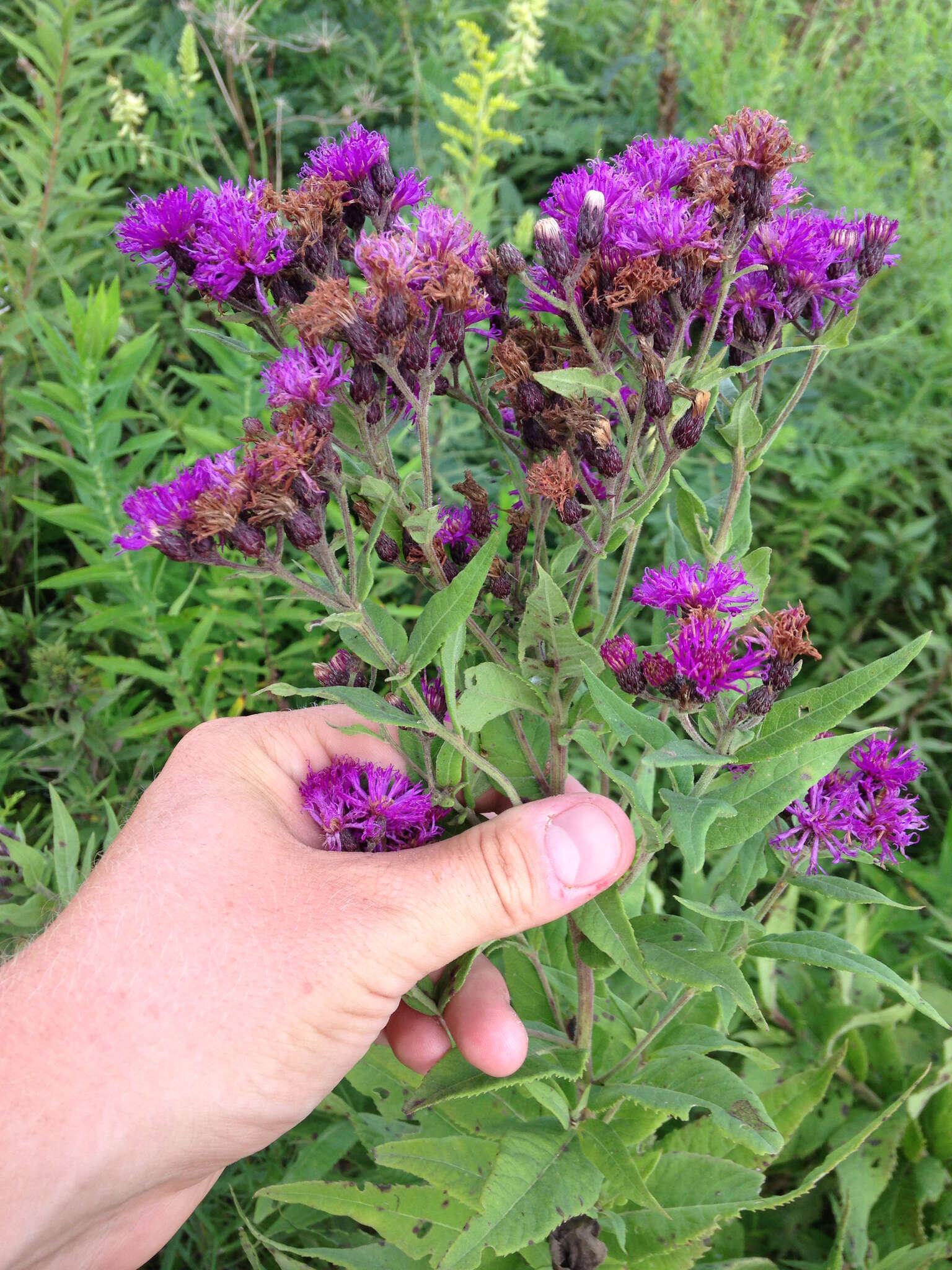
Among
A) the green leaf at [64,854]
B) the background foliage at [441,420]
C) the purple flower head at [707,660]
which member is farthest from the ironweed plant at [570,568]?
the green leaf at [64,854]

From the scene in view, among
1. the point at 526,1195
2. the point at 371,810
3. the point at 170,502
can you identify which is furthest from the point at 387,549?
the point at 526,1195

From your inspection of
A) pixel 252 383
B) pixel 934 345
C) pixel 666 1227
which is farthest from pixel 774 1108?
pixel 934 345

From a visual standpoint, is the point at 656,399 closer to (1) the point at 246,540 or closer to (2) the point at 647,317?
(2) the point at 647,317

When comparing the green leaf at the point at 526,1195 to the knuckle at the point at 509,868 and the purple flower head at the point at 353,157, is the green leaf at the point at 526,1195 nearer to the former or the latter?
the knuckle at the point at 509,868

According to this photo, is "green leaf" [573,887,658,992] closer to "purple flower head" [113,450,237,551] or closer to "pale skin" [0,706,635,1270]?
"pale skin" [0,706,635,1270]

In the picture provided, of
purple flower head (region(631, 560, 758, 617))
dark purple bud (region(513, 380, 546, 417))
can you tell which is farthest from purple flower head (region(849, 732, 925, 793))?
dark purple bud (region(513, 380, 546, 417))
